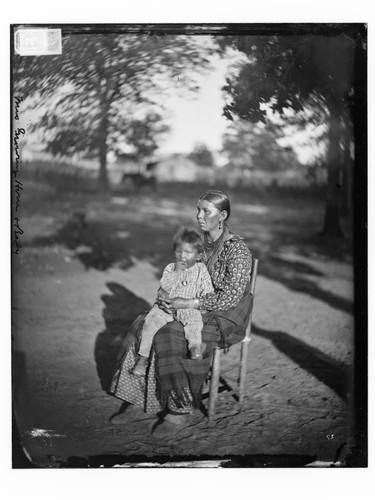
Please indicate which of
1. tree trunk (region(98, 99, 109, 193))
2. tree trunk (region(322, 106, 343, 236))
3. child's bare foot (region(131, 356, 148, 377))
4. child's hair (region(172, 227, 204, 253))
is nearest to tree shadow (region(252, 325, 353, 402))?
tree trunk (region(322, 106, 343, 236))

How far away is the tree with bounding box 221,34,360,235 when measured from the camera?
13.7 feet

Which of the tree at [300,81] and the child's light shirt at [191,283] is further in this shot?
the tree at [300,81]

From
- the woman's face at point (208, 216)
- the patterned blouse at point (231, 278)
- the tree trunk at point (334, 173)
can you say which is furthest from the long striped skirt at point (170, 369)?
the tree trunk at point (334, 173)

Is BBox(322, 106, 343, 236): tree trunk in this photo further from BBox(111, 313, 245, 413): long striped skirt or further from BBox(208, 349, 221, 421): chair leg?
BBox(208, 349, 221, 421): chair leg

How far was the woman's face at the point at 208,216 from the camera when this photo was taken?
3910 millimetres

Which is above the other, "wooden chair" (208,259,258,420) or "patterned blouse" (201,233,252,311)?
"patterned blouse" (201,233,252,311)

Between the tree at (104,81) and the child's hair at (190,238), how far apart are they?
3.90ft

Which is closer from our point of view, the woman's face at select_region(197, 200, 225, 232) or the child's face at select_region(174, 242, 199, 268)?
the child's face at select_region(174, 242, 199, 268)

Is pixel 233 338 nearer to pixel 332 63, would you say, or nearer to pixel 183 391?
pixel 183 391

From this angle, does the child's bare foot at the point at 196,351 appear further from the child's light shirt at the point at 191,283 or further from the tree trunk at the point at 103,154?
the tree trunk at the point at 103,154

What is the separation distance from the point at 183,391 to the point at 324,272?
7.63 ft

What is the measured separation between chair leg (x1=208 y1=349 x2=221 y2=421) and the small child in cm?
13

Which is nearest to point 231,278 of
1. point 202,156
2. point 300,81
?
point 202,156

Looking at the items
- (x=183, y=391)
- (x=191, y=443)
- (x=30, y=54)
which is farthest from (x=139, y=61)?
(x=191, y=443)
